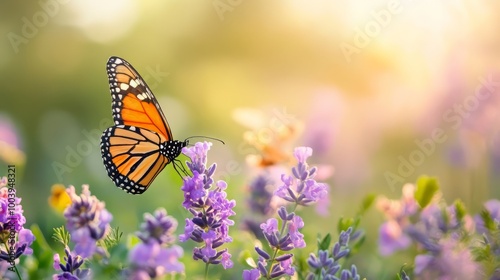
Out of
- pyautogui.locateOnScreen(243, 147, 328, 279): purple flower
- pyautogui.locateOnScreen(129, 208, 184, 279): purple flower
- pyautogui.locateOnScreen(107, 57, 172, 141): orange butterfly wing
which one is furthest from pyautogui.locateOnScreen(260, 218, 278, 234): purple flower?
pyautogui.locateOnScreen(107, 57, 172, 141): orange butterfly wing

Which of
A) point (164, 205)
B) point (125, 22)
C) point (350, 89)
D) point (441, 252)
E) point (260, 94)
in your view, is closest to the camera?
point (441, 252)

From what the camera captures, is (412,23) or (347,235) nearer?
(347,235)

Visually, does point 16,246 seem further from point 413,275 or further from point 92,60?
point 92,60

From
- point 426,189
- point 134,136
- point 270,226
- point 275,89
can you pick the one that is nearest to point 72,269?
point 270,226

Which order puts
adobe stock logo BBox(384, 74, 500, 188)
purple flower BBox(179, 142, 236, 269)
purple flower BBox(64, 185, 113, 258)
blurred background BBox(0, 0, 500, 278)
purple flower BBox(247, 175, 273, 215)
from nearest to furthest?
purple flower BBox(64, 185, 113, 258) → purple flower BBox(179, 142, 236, 269) → purple flower BBox(247, 175, 273, 215) → adobe stock logo BBox(384, 74, 500, 188) → blurred background BBox(0, 0, 500, 278)

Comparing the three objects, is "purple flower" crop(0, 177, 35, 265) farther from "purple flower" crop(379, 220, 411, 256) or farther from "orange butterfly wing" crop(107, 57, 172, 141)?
"purple flower" crop(379, 220, 411, 256)

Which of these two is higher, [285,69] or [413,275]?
[285,69]

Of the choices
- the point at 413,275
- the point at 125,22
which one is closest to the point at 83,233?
the point at 413,275
